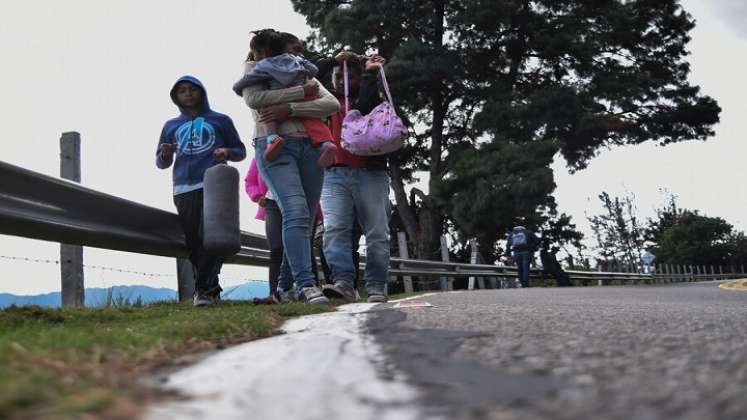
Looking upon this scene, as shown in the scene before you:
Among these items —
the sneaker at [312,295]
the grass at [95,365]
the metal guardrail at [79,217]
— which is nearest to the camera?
the grass at [95,365]

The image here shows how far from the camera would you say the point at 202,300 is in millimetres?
4164

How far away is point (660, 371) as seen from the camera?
106 cm

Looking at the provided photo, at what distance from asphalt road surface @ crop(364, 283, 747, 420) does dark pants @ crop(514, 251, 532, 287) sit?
13955 millimetres

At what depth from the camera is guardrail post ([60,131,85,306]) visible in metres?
4.47

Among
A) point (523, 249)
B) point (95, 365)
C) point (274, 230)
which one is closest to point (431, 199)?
point (523, 249)

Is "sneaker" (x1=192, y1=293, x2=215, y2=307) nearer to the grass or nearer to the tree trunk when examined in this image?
the grass

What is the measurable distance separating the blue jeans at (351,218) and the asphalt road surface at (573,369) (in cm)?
254

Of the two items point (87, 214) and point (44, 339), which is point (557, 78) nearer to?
point (87, 214)

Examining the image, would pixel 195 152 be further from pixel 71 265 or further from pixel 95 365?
pixel 95 365

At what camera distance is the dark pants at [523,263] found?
51.2ft

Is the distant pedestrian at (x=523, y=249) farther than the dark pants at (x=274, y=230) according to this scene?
Yes

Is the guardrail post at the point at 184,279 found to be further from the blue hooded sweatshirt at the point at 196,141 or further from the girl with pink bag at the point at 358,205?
the girl with pink bag at the point at 358,205

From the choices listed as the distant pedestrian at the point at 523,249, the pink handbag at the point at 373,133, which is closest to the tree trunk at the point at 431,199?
the distant pedestrian at the point at 523,249

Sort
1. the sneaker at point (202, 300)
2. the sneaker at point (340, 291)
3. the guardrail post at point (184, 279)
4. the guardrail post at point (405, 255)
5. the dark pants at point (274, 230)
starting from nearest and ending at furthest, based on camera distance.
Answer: the sneaker at point (202, 300)
the sneaker at point (340, 291)
the dark pants at point (274, 230)
the guardrail post at point (184, 279)
the guardrail post at point (405, 255)
